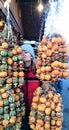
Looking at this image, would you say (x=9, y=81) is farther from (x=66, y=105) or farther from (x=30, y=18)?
(x=30, y=18)

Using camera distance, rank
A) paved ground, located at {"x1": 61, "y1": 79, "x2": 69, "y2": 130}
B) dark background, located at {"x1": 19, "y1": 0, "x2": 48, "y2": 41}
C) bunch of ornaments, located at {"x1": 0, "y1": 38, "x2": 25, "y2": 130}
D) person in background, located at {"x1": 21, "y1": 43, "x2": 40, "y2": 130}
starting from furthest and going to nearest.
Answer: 1. dark background, located at {"x1": 19, "y1": 0, "x2": 48, "y2": 41}
2. paved ground, located at {"x1": 61, "y1": 79, "x2": 69, "y2": 130}
3. person in background, located at {"x1": 21, "y1": 43, "x2": 40, "y2": 130}
4. bunch of ornaments, located at {"x1": 0, "y1": 38, "x2": 25, "y2": 130}

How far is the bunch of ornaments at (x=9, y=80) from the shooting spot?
205 cm

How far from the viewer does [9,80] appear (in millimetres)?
2057

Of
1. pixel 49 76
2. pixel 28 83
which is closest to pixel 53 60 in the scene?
pixel 49 76

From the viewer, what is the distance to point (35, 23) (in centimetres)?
1017

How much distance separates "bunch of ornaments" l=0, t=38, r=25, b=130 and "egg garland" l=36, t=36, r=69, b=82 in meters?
0.16

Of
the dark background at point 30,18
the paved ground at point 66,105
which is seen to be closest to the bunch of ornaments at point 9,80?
the paved ground at point 66,105

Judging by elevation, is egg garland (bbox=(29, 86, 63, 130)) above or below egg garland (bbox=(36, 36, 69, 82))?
below

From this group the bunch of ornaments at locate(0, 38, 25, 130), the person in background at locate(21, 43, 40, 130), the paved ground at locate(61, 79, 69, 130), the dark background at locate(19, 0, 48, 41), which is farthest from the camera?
the dark background at locate(19, 0, 48, 41)

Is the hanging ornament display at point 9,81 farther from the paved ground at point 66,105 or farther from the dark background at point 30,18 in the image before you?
the dark background at point 30,18

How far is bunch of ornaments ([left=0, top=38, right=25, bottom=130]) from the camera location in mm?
2047

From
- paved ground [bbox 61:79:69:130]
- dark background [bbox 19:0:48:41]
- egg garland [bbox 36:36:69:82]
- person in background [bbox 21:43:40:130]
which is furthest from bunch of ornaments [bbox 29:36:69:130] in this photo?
dark background [bbox 19:0:48:41]

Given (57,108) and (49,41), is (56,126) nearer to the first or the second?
(57,108)

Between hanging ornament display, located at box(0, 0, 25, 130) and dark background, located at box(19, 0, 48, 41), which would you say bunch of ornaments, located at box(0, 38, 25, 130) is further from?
dark background, located at box(19, 0, 48, 41)
